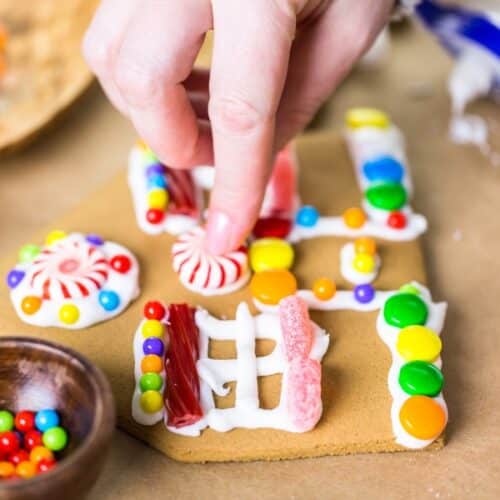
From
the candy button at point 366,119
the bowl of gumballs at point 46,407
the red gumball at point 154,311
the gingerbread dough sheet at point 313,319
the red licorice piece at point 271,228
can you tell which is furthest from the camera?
the candy button at point 366,119

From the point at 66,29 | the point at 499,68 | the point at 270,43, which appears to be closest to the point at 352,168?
the point at 499,68

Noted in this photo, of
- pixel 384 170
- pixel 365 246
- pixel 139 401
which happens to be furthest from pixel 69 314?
pixel 384 170

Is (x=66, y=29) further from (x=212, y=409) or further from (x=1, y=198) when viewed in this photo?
(x=212, y=409)

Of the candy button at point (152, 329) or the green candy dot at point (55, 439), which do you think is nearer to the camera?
the green candy dot at point (55, 439)

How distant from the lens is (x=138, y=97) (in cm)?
86

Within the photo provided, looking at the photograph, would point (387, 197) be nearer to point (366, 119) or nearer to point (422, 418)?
point (366, 119)

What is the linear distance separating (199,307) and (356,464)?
24 cm

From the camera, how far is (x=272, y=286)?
38.1 inches

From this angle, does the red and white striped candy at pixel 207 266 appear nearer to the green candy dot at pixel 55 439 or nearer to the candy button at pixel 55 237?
the candy button at pixel 55 237

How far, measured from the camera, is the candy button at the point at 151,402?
0.85 metres

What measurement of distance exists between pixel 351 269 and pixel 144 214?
27 centimetres

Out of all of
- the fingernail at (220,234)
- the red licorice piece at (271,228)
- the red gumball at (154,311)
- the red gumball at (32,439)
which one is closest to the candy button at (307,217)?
the red licorice piece at (271,228)

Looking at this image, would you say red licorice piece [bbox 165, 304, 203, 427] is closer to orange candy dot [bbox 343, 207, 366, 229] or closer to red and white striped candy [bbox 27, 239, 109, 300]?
red and white striped candy [bbox 27, 239, 109, 300]

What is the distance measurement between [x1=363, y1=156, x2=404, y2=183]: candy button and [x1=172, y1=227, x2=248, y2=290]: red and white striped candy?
225 mm
